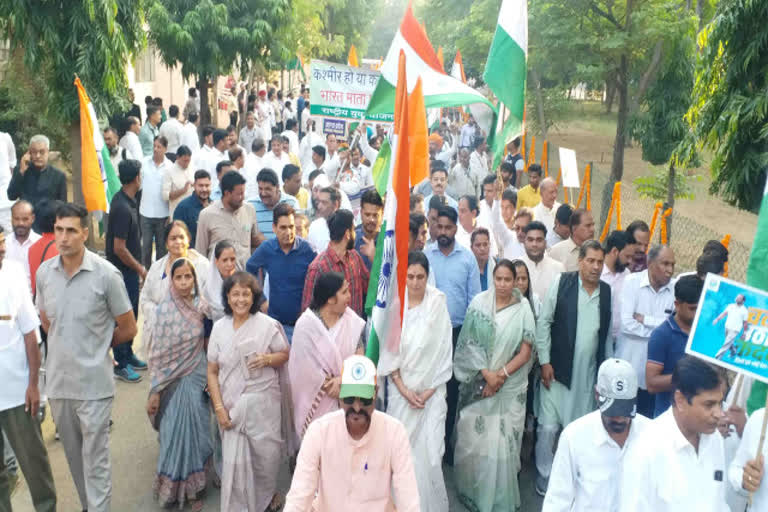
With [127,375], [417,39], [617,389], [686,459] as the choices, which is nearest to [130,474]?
[127,375]

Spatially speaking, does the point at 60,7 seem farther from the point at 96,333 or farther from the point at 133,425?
the point at 96,333

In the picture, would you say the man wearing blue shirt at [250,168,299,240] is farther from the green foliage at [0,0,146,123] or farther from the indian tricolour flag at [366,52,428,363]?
the green foliage at [0,0,146,123]

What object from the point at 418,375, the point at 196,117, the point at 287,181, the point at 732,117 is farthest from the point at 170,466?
the point at 196,117

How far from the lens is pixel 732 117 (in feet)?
21.1

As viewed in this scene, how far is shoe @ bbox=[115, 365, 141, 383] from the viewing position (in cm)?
813

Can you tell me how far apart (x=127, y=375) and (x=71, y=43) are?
434 centimetres

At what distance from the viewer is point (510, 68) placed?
290 inches

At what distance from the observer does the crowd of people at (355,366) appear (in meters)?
3.89

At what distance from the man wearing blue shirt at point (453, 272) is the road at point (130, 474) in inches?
43.2

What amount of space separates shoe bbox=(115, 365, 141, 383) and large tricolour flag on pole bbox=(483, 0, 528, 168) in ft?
13.2

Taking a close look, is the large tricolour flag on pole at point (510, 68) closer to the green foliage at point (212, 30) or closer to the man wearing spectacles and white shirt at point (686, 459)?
the man wearing spectacles and white shirt at point (686, 459)

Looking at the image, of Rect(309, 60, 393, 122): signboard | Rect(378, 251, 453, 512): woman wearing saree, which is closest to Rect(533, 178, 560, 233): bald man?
Rect(309, 60, 393, 122): signboard

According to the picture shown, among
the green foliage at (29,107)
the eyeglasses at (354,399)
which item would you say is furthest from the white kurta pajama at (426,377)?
the green foliage at (29,107)

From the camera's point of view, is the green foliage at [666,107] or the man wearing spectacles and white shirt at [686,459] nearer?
the man wearing spectacles and white shirt at [686,459]
